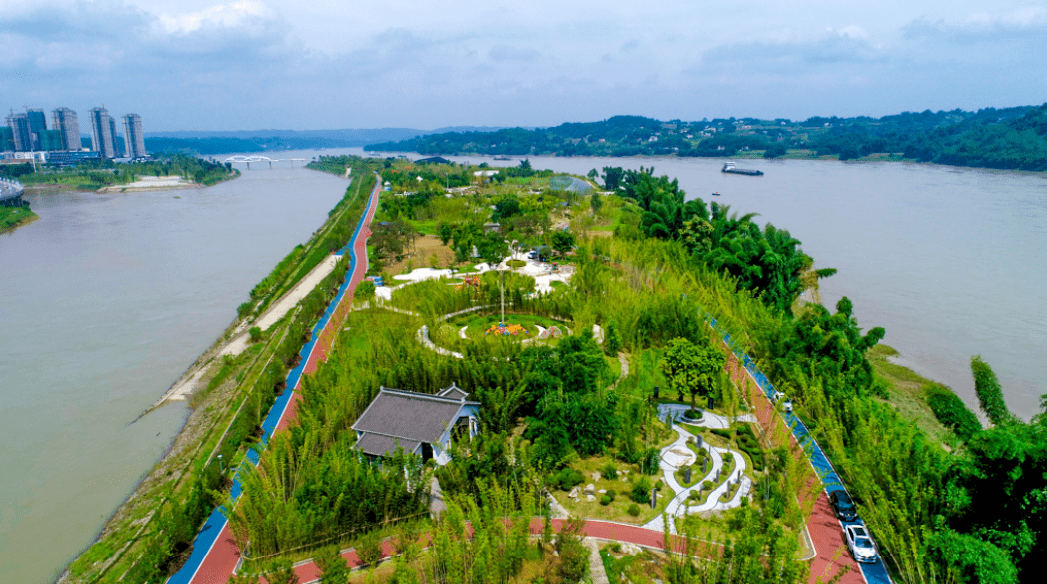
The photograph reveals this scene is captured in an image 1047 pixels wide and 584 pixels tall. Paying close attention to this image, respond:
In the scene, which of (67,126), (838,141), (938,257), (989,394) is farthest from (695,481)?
(67,126)

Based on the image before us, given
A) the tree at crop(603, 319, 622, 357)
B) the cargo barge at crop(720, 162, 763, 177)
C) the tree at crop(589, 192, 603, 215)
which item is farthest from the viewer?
the cargo barge at crop(720, 162, 763, 177)

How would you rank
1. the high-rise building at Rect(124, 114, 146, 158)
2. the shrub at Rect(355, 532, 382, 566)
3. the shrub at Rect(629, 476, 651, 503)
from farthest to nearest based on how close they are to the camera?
the high-rise building at Rect(124, 114, 146, 158), the shrub at Rect(629, 476, 651, 503), the shrub at Rect(355, 532, 382, 566)

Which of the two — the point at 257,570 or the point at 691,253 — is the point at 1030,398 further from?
the point at 257,570

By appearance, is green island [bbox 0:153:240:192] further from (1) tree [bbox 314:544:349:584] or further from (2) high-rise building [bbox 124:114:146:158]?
(1) tree [bbox 314:544:349:584]

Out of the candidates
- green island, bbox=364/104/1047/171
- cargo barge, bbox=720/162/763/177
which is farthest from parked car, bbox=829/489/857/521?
green island, bbox=364/104/1047/171

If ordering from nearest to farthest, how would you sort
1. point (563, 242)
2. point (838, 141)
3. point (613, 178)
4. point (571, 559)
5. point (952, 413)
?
point (571, 559) → point (952, 413) → point (563, 242) → point (613, 178) → point (838, 141)

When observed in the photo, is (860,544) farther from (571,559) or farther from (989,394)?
(989,394)
